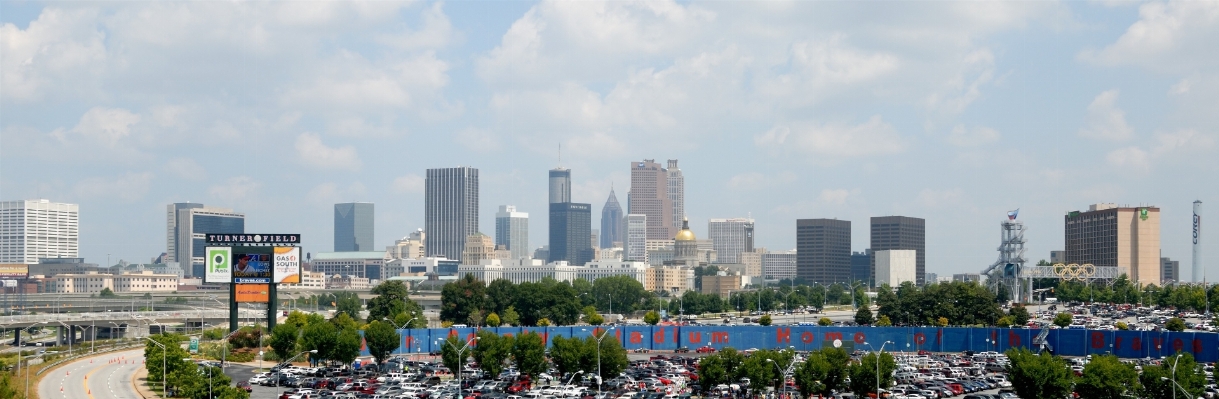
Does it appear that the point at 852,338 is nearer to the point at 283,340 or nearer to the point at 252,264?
the point at 283,340

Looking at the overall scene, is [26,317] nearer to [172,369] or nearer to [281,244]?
[281,244]

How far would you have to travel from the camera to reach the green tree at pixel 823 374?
9462 centimetres

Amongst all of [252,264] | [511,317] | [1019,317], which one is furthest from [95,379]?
[1019,317]

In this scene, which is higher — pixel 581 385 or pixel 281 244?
pixel 281 244

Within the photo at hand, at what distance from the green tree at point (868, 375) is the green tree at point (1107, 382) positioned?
13.8m

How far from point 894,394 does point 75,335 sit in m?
139

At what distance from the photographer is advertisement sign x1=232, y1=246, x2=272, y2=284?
140 meters

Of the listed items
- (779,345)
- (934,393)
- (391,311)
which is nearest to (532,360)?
(934,393)

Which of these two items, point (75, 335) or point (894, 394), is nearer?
point (894, 394)

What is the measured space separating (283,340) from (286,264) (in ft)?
60.7

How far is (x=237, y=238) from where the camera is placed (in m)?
142

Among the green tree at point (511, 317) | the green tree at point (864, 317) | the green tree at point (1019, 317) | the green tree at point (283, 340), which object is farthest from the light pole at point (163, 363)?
the green tree at point (1019, 317)

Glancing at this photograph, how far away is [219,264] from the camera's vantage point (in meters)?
140

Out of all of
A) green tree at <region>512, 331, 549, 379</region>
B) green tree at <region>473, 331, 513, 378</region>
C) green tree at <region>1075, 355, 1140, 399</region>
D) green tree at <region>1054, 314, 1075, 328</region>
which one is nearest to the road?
green tree at <region>473, 331, 513, 378</region>
